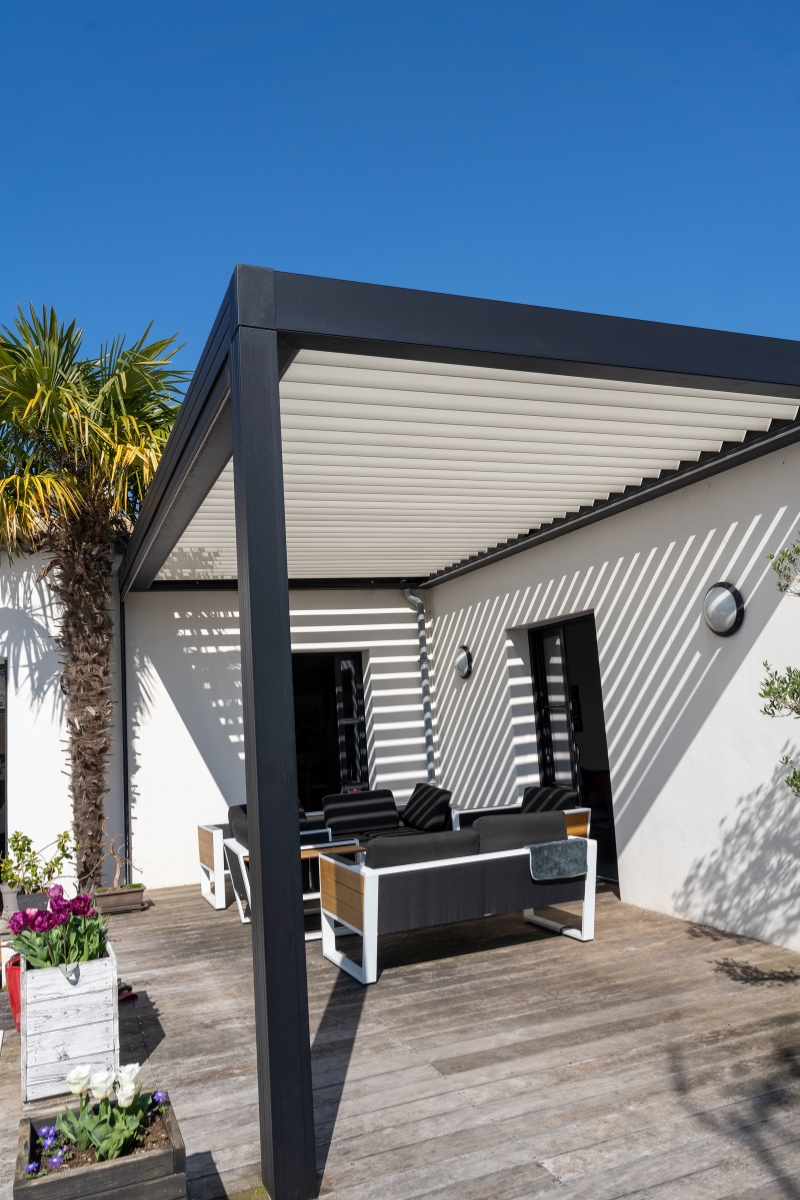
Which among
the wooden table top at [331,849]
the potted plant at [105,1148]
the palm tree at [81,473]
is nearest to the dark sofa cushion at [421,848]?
the wooden table top at [331,849]

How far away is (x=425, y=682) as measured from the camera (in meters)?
9.84

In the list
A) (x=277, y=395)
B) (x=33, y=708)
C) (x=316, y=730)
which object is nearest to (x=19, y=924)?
(x=277, y=395)

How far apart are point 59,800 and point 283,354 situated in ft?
20.1

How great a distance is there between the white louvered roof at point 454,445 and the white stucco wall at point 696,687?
0.37 metres

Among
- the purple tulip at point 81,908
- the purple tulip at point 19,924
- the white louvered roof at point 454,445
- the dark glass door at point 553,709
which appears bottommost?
the purple tulip at point 19,924

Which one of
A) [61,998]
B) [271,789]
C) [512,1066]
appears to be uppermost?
[271,789]

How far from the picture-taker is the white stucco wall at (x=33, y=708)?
7.86 meters

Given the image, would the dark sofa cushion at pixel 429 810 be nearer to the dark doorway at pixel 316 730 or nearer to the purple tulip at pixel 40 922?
the dark doorway at pixel 316 730

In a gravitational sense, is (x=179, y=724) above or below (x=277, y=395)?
below

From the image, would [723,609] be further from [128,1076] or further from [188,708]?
[188,708]

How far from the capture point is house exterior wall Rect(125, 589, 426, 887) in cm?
838

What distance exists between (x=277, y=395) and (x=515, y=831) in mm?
3385

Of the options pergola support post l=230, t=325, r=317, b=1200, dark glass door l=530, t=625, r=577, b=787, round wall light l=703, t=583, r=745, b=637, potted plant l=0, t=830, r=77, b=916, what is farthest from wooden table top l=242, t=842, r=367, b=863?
pergola support post l=230, t=325, r=317, b=1200

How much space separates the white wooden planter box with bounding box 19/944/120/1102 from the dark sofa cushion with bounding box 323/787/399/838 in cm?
411
